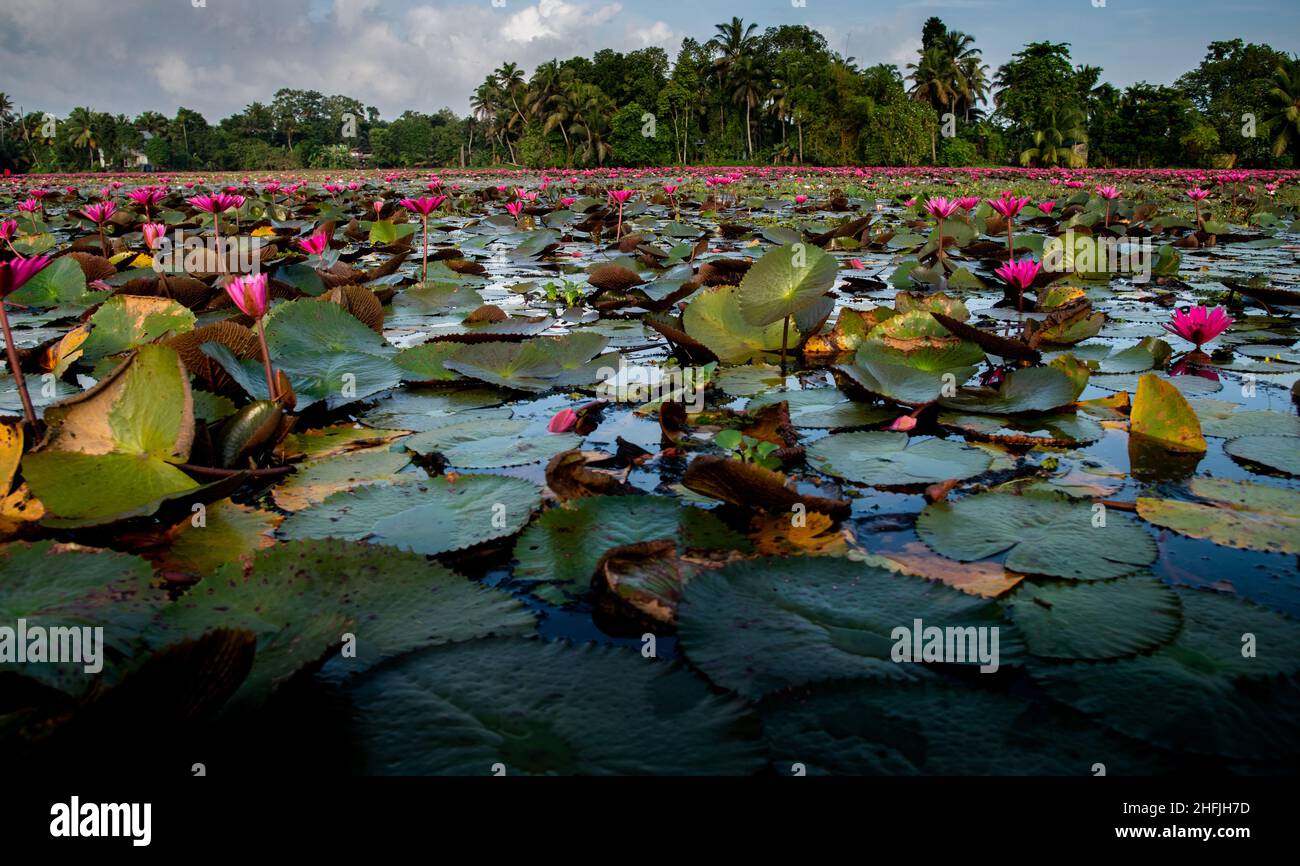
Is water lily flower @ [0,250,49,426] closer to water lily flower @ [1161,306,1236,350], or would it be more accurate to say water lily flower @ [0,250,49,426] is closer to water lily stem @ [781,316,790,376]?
water lily stem @ [781,316,790,376]

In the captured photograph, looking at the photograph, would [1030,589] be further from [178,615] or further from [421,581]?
[178,615]

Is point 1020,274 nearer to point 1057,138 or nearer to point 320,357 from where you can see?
point 320,357

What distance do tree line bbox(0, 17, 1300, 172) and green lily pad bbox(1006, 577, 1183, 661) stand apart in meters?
32.2

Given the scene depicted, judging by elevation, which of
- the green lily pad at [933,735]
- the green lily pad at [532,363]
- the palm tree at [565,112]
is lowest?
the green lily pad at [933,735]

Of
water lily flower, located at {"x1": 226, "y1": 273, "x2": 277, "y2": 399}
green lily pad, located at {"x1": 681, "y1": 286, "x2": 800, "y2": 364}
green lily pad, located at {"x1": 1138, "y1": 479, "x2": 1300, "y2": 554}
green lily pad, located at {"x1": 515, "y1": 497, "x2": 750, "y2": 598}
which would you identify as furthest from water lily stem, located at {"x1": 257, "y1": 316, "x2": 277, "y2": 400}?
green lily pad, located at {"x1": 1138, "y1": 479, "x2": 1300, "y2": 554}

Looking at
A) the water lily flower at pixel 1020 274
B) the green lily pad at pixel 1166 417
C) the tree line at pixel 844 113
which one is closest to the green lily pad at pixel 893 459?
the green lily pad at pixel 1166 417

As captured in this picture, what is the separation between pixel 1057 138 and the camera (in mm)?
30469

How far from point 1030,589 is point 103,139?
7610 cm

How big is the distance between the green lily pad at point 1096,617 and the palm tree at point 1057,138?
113 ft

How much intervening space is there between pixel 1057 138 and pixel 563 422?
35.2 meters

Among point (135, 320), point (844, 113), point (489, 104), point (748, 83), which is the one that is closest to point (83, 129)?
point (489, 104)

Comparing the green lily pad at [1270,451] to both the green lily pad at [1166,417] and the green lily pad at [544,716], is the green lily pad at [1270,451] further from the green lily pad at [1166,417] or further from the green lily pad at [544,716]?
the green lily pad at [544,716]

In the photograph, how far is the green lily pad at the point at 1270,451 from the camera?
1547 millimetres

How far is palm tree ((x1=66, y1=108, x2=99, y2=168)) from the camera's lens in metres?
55.1
